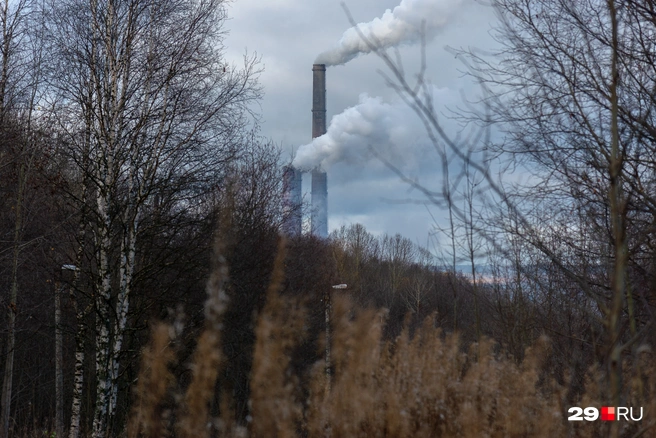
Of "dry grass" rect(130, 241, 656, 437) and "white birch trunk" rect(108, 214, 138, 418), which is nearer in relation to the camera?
"dry grass" rect(130, 241, 656, 437)

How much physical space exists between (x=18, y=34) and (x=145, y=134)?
3.03 m

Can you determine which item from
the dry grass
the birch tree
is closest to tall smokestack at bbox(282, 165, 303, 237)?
the birch tree

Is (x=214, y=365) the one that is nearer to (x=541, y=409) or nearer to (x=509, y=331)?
(x=541, y=409)

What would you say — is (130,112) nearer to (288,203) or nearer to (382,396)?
(382,396)

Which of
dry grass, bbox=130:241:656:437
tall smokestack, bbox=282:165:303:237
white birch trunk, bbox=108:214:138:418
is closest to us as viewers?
dry grass, bbox=130:241:656:437

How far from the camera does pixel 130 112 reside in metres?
8.02

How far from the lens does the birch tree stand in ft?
25.4

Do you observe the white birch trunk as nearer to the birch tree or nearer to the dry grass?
the birch tree

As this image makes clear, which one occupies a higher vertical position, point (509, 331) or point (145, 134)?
point (145, 134)

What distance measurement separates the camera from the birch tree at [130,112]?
7.75m

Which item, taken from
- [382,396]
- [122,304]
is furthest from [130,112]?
[382,396]

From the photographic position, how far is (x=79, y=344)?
895 centimetres

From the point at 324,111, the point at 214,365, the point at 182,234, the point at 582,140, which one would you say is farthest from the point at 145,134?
the point at 324,111

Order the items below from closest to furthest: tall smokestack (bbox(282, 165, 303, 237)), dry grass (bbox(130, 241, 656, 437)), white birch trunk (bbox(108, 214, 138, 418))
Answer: dry grass (bbox(130, 241, 656, 437)) < white birch trunk (bbox(108, 214, 138, 418)) < tall smokestack (bbox(282, 165, 303, 237))
